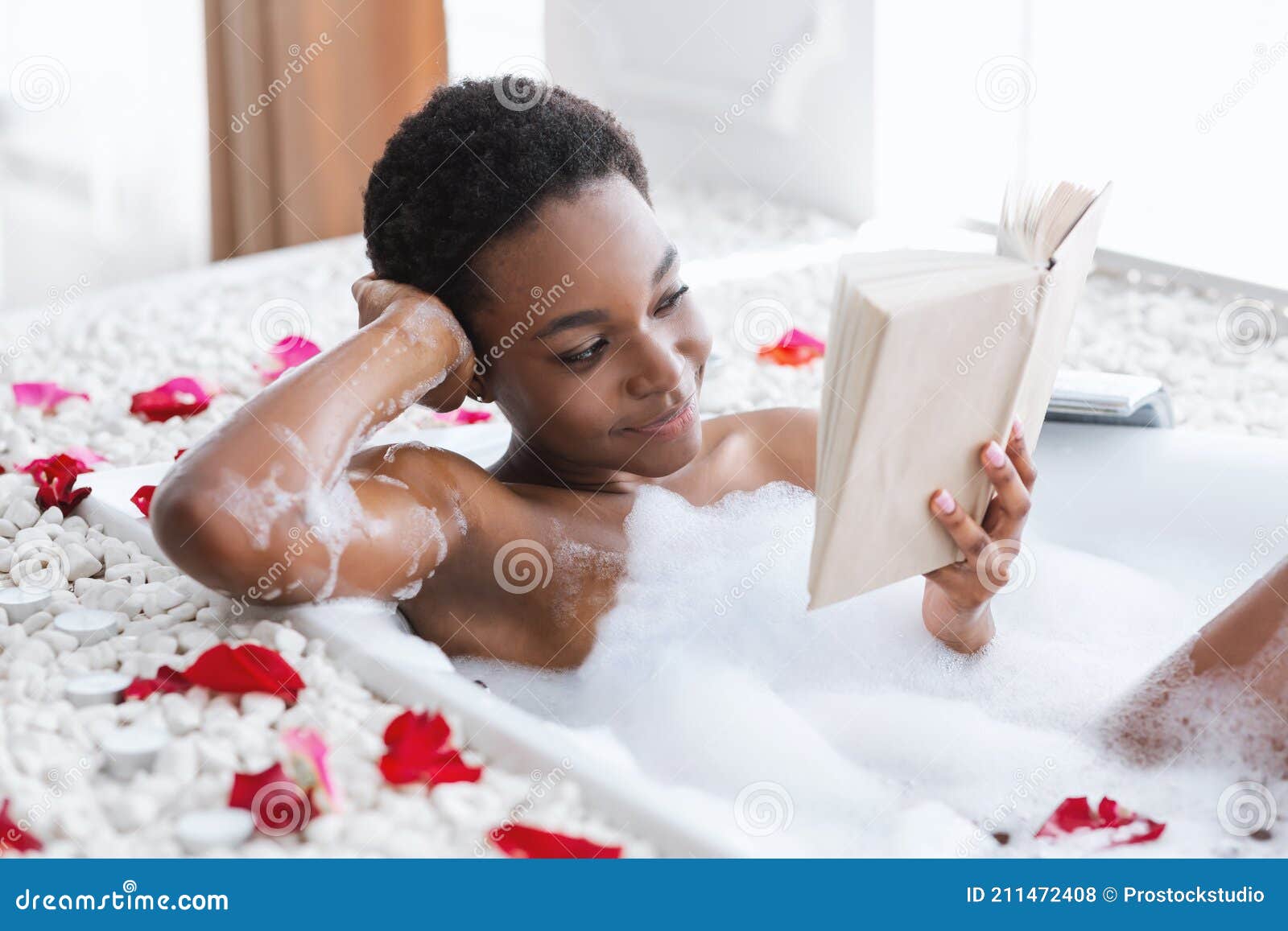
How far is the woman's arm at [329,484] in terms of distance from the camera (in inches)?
40.8

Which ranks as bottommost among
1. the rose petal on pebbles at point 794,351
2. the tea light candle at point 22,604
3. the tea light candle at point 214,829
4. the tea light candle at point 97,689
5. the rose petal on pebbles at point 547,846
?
the rose petal on pebbles at point 794,351

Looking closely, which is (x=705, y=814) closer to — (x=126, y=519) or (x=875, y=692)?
(x=875, y=692)

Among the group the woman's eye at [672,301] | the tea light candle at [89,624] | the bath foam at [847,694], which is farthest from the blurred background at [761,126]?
the tea light candle at [89,624]

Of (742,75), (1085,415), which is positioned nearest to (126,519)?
(1085,415)

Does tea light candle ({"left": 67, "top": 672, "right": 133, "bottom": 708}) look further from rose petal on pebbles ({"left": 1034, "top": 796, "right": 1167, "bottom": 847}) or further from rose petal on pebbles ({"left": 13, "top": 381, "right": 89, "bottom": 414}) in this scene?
rose petal on pebbles ({"left": 13, "top": 381, "right": 89, "bottom": 414})

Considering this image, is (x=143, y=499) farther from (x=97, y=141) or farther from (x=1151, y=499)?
(x=97, y=141)

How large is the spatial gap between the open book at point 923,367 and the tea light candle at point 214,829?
445 mm

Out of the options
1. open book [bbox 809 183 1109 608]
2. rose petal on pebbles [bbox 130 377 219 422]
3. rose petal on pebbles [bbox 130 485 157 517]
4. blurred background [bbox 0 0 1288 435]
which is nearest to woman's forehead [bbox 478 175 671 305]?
open book [bbox 809 183 1109 608]

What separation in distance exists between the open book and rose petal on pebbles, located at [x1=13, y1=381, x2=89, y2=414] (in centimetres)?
146

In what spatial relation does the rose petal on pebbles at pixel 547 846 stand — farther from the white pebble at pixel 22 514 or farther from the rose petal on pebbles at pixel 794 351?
the rose petal on pebbles at pixel 794 351

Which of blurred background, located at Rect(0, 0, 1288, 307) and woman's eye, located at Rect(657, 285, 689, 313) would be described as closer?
woman's eye, located at Rect(657, 285, 689, 313)

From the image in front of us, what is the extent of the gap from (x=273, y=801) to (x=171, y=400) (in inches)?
49.2

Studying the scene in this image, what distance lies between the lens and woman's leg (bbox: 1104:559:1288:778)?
117cm

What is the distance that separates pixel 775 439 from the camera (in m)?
1.55
